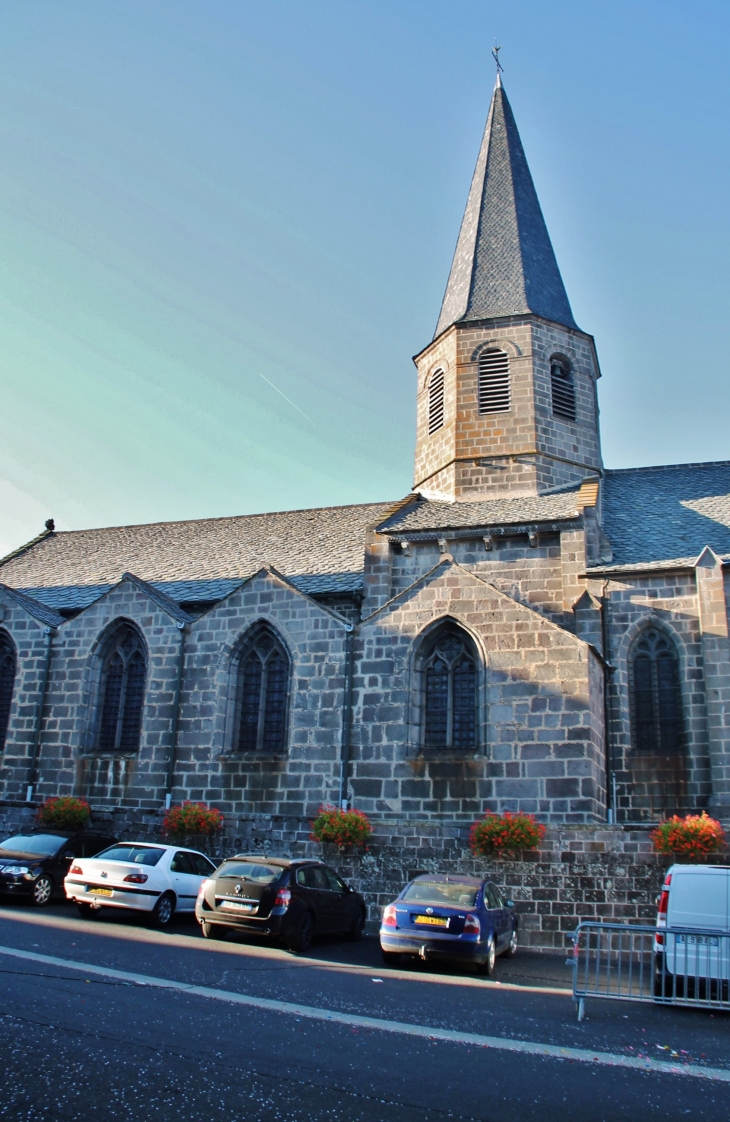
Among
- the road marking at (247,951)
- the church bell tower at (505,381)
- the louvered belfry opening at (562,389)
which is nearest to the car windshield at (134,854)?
the road marking at (247,951)

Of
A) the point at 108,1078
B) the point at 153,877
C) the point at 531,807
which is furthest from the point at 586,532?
the point at 108,1078

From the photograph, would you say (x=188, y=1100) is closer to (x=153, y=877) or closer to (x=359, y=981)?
(x=359, y=981)

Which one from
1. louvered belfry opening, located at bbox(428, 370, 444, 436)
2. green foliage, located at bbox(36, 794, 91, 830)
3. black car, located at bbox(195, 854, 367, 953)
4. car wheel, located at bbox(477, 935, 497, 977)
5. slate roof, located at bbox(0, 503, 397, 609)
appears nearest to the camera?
car wheel, located at bbox(477, 935, 497, 977)

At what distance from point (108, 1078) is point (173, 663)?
15502 mm

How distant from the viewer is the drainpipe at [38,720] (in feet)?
71.4

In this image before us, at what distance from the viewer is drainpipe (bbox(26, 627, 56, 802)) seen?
21770 mm

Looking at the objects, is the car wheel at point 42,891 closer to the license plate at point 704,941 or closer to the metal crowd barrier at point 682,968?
the metal crowd barrier at point 682,968

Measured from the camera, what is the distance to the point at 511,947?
48.4ft

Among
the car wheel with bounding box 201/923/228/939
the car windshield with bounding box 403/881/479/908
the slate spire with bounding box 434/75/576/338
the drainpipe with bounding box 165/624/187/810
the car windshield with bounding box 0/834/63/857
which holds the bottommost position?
the car wheel with bounding box 201/923/228/939

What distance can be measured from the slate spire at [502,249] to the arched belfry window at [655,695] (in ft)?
34.7

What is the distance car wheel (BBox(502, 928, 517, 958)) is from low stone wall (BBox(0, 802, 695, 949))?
1.55ft

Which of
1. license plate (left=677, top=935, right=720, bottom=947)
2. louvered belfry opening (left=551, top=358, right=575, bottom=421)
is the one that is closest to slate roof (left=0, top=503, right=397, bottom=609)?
louvered belfry opening (left=551, top=358, right=575, bottom=421)

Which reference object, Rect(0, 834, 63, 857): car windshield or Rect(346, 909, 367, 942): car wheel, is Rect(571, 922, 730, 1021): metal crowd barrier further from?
Rect(0, 834, 63, 857): car windshield

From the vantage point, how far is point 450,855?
667 inches
